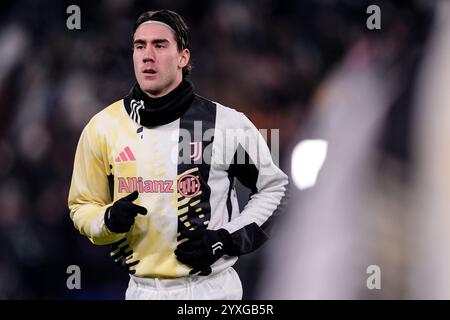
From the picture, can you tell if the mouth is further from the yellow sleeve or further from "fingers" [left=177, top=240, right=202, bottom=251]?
"fingers" [left=177, top=240, right=202, bottom=251]

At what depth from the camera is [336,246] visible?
3342mm

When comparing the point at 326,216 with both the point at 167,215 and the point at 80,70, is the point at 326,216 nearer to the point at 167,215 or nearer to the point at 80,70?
the point at 167,215

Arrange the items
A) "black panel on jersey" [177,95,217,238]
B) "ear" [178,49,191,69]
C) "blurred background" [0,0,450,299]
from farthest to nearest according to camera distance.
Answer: "blurred background" [0,0,450,299] < "ear" [178,49,191,69] < "black panel on jersey" [177,95,217,238]

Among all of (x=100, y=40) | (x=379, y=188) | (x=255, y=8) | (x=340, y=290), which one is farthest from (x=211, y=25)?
(x=340, y=290)

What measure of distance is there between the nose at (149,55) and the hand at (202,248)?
0.62 m

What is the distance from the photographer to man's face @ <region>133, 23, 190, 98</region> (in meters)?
2.68

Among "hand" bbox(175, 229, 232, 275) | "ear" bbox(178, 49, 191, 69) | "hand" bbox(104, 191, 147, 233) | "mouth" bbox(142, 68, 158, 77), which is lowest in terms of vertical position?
"hand" bbox(175, 229, 232, 275)

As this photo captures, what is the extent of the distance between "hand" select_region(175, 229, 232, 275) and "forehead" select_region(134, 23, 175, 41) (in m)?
0.70

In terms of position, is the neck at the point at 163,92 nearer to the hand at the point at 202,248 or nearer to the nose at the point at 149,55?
the nose at the point at 149,55

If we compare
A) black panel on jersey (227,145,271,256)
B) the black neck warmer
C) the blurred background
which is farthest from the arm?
the blurred background

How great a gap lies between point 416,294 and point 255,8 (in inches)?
57.4

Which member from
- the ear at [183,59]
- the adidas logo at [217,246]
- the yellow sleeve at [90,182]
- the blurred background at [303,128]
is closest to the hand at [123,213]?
the yellow sleeve at [90,182]

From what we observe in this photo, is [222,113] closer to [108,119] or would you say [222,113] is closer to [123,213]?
[108,119]

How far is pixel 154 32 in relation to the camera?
8.87 ft
